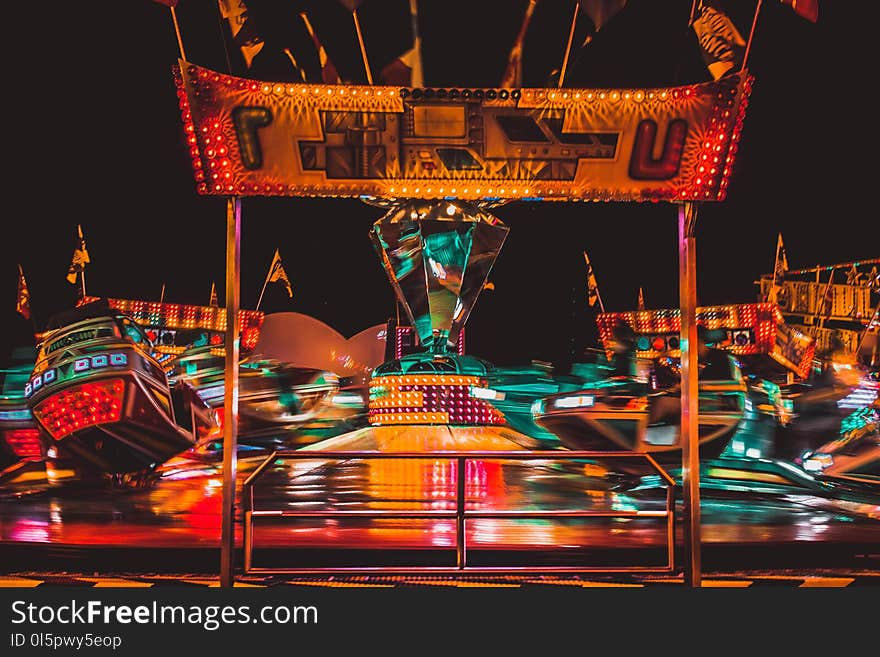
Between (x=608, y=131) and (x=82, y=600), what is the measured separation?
4538 mm

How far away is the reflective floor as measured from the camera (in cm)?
632

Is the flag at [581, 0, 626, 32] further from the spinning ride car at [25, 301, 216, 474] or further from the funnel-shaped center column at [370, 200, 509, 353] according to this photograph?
the spinning ride car at [25, 301, 216, 474]

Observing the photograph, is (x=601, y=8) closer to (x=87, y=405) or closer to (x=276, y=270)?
(x=87, y=405)

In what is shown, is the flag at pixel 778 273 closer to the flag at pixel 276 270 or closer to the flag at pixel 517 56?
the flag at pixel 276 270

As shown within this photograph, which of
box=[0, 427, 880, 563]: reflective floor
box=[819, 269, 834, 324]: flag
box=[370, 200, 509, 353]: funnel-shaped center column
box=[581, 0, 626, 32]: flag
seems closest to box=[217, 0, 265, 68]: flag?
box=[581, 0, 626, 32]: flag

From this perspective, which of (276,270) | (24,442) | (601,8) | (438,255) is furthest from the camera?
(276,270)

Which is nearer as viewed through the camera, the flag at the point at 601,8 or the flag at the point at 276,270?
the flag at the point at 601,8

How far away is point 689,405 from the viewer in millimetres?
5148

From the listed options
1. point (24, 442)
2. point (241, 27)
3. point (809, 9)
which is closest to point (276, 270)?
point (24, 442)

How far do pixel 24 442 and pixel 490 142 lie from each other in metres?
10.4

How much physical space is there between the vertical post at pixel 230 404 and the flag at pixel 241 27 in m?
2.50

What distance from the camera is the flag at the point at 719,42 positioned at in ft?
19.6

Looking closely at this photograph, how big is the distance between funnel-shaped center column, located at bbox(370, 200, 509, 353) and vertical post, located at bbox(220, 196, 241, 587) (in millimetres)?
6334

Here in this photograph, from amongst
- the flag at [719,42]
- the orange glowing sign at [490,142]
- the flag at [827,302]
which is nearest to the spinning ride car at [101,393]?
the orange glowing sign at [490,142]
